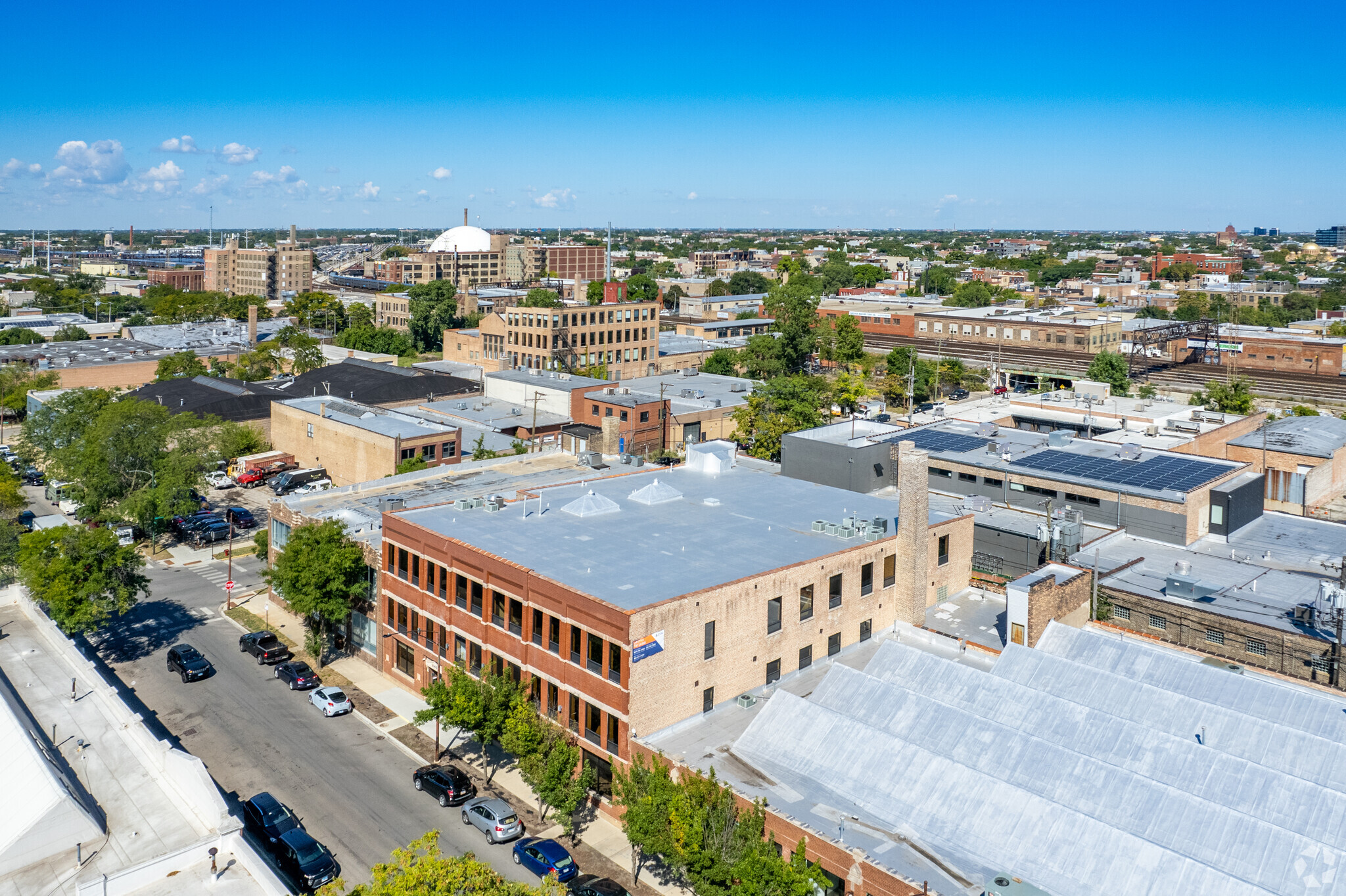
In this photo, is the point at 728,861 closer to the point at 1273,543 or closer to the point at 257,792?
the point at 257,792

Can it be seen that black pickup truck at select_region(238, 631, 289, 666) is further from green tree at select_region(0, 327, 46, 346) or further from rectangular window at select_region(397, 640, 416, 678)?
green tree at select_region(0, 327, 46, 346)

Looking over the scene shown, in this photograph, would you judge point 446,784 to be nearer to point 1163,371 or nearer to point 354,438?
point 354,438

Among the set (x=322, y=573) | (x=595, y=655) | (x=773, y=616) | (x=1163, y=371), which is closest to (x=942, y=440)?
(x=773, y=616)

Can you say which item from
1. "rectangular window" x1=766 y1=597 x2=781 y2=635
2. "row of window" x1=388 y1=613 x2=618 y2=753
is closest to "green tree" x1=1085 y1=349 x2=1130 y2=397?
"rectangular window" x1=766 y1=597 x2=781 y2=635

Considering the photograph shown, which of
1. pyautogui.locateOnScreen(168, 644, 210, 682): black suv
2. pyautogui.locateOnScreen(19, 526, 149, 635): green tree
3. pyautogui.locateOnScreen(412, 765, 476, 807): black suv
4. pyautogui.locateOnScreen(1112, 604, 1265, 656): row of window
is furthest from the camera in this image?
pyautogui.locateOnScreen(168, 644, 210, 682): black suv

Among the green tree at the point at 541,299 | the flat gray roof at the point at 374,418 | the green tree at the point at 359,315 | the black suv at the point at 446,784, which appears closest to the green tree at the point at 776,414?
the flat gray roof at the point at 374,418

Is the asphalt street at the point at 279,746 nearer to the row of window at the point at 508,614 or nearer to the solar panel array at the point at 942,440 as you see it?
the row of window at the point at 508,614
